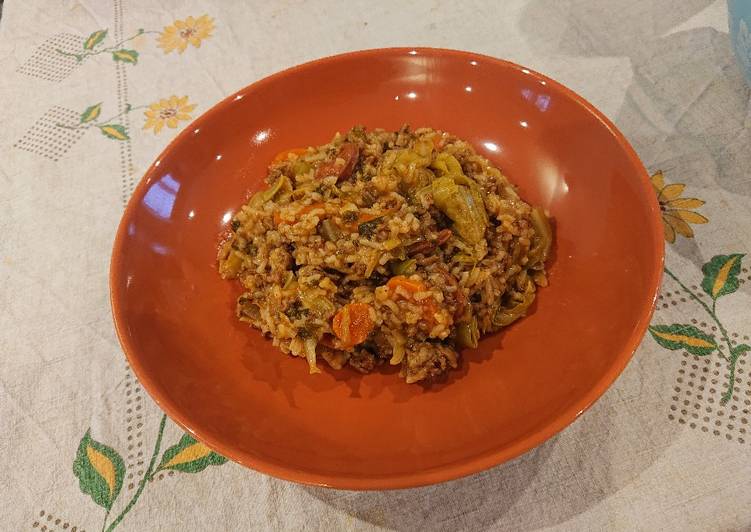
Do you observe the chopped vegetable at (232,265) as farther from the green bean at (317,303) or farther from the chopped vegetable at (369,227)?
the chopped vegetable at (369,227)

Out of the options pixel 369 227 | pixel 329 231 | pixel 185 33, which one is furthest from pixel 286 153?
pixel 185 33

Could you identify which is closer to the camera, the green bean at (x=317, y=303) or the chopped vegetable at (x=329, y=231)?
the green bean at (x=317, y=303)

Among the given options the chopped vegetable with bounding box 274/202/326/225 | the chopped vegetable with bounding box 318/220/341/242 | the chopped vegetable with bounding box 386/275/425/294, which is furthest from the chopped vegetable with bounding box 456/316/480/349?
the chopped vegetable with bounding box 274/202/326/225

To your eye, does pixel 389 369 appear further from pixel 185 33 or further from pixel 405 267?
pixel 185 33

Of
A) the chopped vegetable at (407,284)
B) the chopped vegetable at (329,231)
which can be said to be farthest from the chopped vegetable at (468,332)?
the chopped vegetable at (329,231)

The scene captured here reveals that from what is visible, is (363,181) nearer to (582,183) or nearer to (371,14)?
(582,183)

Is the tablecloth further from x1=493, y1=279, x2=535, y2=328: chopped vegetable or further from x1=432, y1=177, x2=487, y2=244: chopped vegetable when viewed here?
x1=432, y1=177, x2=487, y2=244: chopped vegetable

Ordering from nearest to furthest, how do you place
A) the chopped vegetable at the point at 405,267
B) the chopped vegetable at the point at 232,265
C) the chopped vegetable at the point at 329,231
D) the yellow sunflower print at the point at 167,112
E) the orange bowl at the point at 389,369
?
the orange bowl at the point at 389,369, the chopped vegetable at the point at 405,267, the chopped vegetable at the point at 329,231, the chopped vegetable at the point at 232,265, the yellow sunflower print at the point at 167,112

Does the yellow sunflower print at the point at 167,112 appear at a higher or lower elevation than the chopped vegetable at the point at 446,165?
lower
